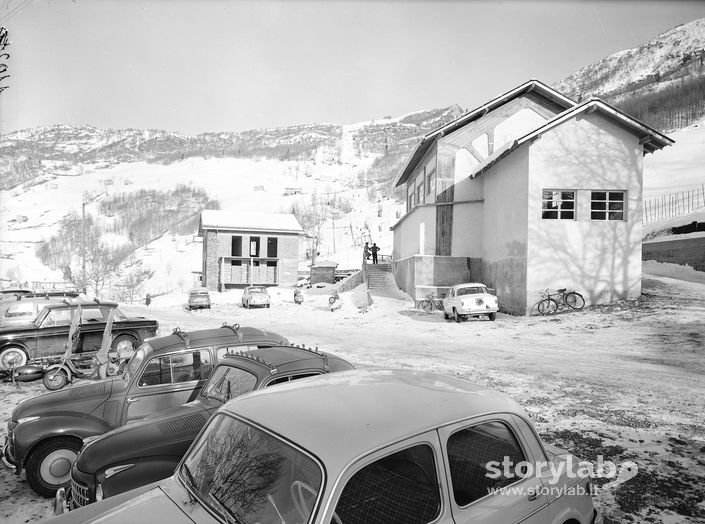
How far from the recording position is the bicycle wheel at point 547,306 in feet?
59.4

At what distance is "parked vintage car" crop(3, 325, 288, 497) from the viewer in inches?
183

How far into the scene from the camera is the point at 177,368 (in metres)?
5.46

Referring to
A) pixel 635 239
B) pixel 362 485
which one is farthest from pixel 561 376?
pixel 635 239

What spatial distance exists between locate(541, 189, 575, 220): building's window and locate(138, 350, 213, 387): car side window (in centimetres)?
Answer: 1690

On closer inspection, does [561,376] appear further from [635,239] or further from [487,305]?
[635,239]

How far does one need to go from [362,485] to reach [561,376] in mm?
8439

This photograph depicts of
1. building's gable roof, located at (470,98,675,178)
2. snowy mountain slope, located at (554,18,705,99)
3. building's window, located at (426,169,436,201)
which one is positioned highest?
snowy mountain slope, located at (554,18,705,99)

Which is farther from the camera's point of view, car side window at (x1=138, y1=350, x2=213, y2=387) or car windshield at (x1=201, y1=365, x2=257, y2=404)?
car side window at (x1=138, y1=350, x2=213, y2=387)

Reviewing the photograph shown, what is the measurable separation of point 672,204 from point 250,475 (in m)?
41.6

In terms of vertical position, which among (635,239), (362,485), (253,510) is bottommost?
(253,510)

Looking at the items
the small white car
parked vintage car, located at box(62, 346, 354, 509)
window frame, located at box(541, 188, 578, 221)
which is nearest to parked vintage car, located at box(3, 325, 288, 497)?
parked vintage car, located at box(62, 346, 354, 509)

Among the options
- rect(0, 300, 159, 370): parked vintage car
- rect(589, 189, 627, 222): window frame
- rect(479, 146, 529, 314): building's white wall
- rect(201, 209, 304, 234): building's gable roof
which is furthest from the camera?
rect(201, 209, 304, 234): building's gable roof

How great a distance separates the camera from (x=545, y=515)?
263 cm

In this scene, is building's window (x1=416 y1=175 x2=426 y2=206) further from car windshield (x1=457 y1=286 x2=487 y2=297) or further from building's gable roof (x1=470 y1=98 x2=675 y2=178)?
car windshield (x1=457 y1=286 x2=487 y2=297)
